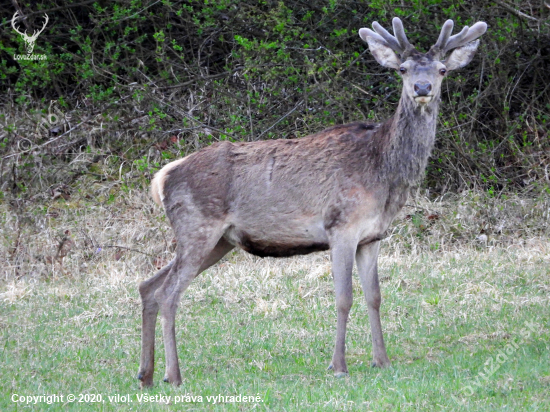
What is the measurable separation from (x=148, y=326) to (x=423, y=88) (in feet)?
9.23

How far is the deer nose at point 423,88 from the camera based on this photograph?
21.1ft

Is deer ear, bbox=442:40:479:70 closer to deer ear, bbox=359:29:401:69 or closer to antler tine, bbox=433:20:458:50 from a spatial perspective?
antler tine, bbox=433:20:458:50

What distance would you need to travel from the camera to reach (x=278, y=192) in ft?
22.2

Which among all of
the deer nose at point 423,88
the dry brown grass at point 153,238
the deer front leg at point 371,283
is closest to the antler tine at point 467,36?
the deer nose at point 423,88

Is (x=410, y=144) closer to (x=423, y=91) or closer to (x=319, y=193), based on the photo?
(x=423, y=91)

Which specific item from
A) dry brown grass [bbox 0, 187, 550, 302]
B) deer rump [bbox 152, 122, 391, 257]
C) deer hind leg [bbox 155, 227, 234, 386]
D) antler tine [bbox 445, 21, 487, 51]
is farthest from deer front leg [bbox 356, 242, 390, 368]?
dry brown grass [bbox 0, 187, 550, 302]

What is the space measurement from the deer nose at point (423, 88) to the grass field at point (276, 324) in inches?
78.7

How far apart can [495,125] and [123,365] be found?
7673 mm

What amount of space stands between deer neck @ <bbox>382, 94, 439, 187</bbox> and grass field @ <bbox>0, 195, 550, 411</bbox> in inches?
54.3

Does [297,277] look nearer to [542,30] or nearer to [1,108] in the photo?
[542,30]

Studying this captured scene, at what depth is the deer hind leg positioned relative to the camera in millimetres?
6273

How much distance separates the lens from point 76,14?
1388 cm

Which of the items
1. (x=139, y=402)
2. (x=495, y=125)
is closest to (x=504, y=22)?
(x=495, y=125)

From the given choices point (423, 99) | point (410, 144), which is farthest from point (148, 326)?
point (423, 99)
